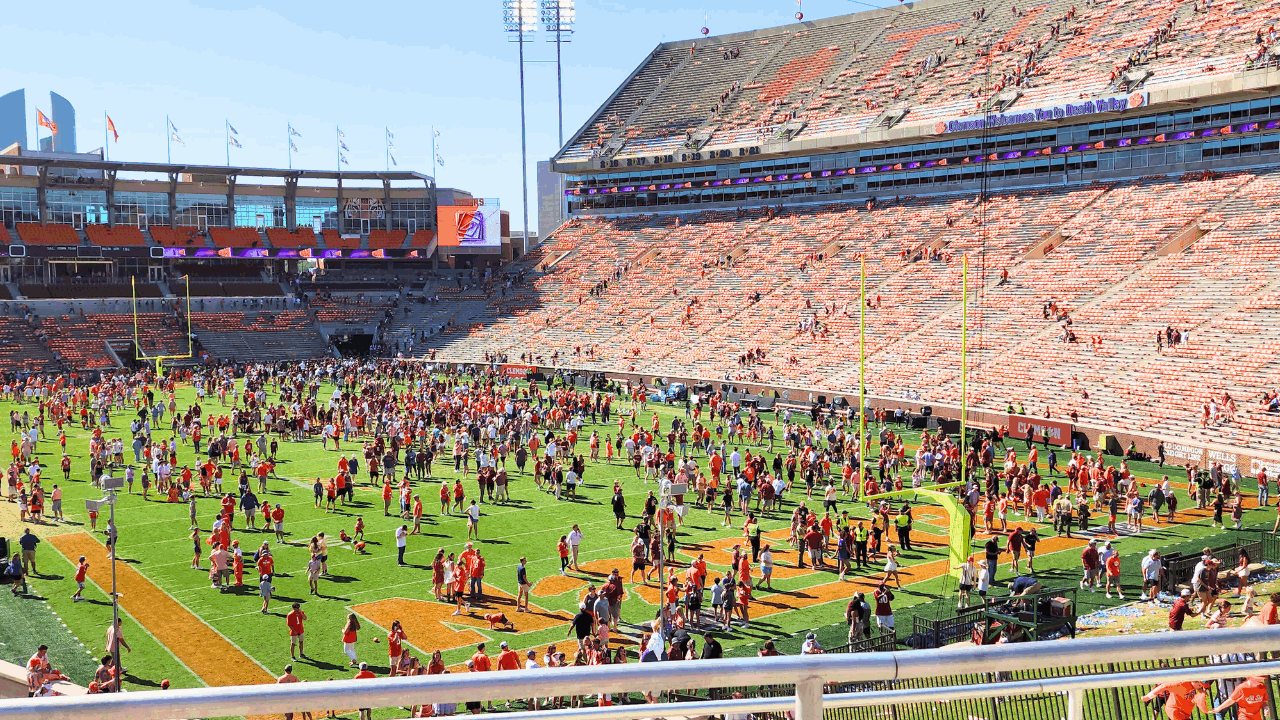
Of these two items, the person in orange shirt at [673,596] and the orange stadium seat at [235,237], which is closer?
the person in orange shirt at [673,596]

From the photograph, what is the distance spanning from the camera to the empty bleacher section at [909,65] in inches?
2237

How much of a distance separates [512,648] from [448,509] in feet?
33.2

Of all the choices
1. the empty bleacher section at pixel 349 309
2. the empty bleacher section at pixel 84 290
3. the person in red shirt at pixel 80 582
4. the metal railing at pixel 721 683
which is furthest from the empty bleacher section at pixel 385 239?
Result: the metal railing at pixel 721 683

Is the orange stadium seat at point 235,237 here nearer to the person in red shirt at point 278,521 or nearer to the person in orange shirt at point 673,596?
the person in red shirt at point 278,521

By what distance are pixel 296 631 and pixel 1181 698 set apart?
46.9 feet

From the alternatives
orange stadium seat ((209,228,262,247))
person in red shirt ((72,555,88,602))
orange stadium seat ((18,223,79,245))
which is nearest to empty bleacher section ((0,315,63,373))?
orange stadium seat ((18,223,79,245))

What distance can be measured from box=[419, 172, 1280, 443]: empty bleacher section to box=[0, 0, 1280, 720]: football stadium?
0.88 feet

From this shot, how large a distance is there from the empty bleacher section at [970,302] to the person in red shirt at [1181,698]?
2930 cm

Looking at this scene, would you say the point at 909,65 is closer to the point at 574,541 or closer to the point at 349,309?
the point at 349,309

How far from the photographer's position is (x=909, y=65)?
71812 millimetres

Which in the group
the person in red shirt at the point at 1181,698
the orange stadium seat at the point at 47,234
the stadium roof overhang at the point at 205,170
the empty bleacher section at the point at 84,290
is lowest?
the person in red shirt at the point at 1181,698

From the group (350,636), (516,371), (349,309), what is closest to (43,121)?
(349,309)

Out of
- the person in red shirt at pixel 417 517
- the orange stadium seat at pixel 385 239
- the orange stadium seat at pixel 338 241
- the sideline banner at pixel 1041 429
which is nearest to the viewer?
the person in red shirt at pixel 417 517

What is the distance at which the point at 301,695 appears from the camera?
2.18m
